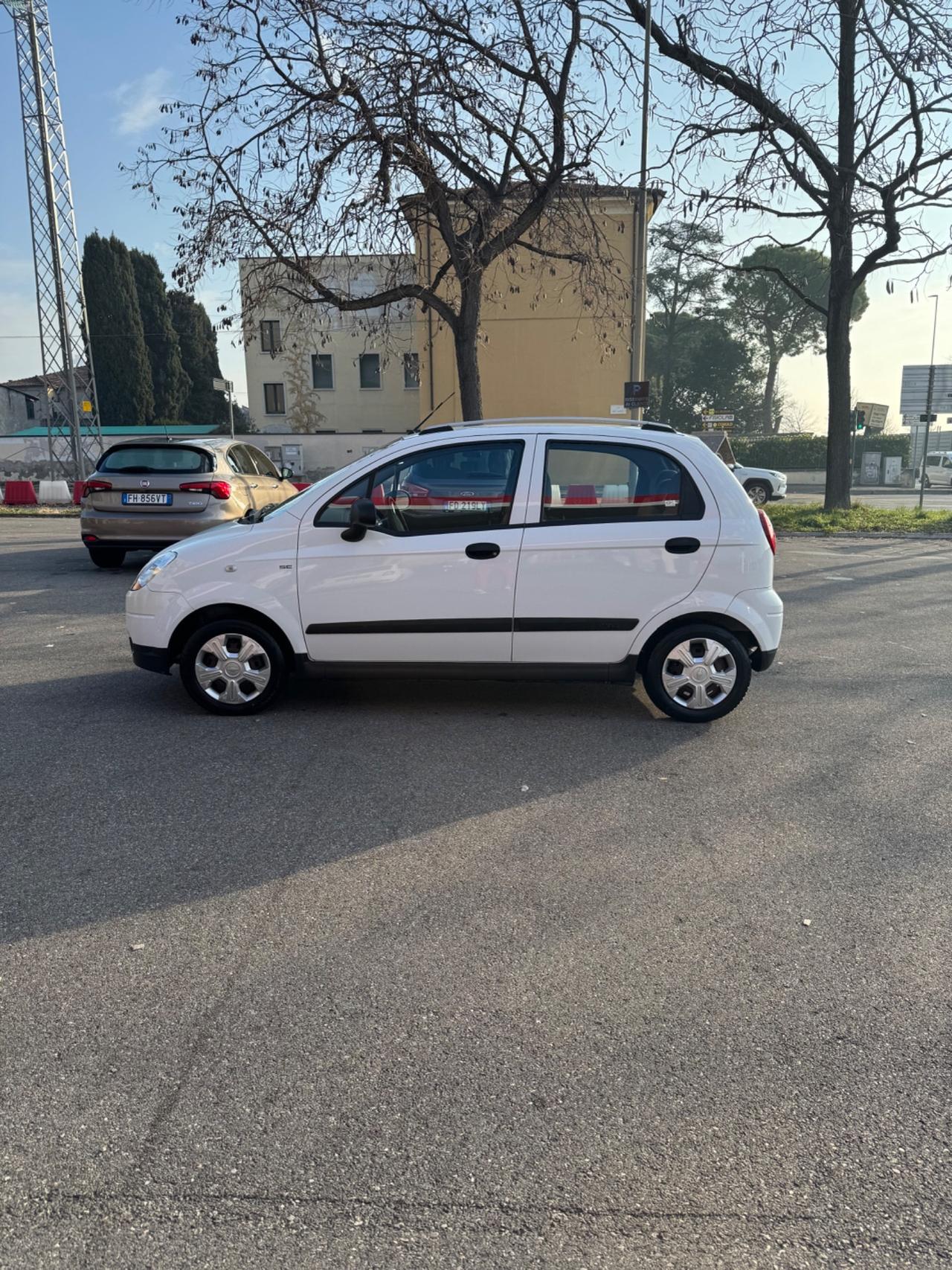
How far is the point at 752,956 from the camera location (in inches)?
125

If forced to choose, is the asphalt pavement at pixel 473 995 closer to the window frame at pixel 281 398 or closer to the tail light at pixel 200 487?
the tail light at pixel 200 487

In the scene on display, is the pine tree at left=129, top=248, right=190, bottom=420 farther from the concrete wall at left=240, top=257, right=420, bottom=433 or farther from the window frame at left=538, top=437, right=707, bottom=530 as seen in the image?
the window frame at left=538, top=437, right=707, bottom=530

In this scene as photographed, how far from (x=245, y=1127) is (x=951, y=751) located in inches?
176

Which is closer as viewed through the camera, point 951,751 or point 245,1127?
point 245,1127

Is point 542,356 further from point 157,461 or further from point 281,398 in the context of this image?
point 157,461

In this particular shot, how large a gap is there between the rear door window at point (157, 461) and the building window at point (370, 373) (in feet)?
118

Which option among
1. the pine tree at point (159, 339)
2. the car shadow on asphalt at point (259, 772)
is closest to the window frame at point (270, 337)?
the pine tree at point (159, 339)

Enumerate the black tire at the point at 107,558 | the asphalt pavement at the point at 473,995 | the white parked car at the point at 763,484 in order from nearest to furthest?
the asphalt pavement at the point at 473,995 < the black tire at the point at 107,558 < the white parked car at the point at 763,484

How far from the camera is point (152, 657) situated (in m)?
5.92

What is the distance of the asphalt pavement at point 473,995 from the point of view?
211 centimetres

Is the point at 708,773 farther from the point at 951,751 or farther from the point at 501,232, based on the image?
the point at 501,232

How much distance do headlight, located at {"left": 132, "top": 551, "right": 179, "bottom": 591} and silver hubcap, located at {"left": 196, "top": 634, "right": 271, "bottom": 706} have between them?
538mm

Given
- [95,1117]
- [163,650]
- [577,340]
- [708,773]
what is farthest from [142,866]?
[577,340]

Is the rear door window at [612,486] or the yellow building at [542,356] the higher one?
the yellow building at [542,356]
